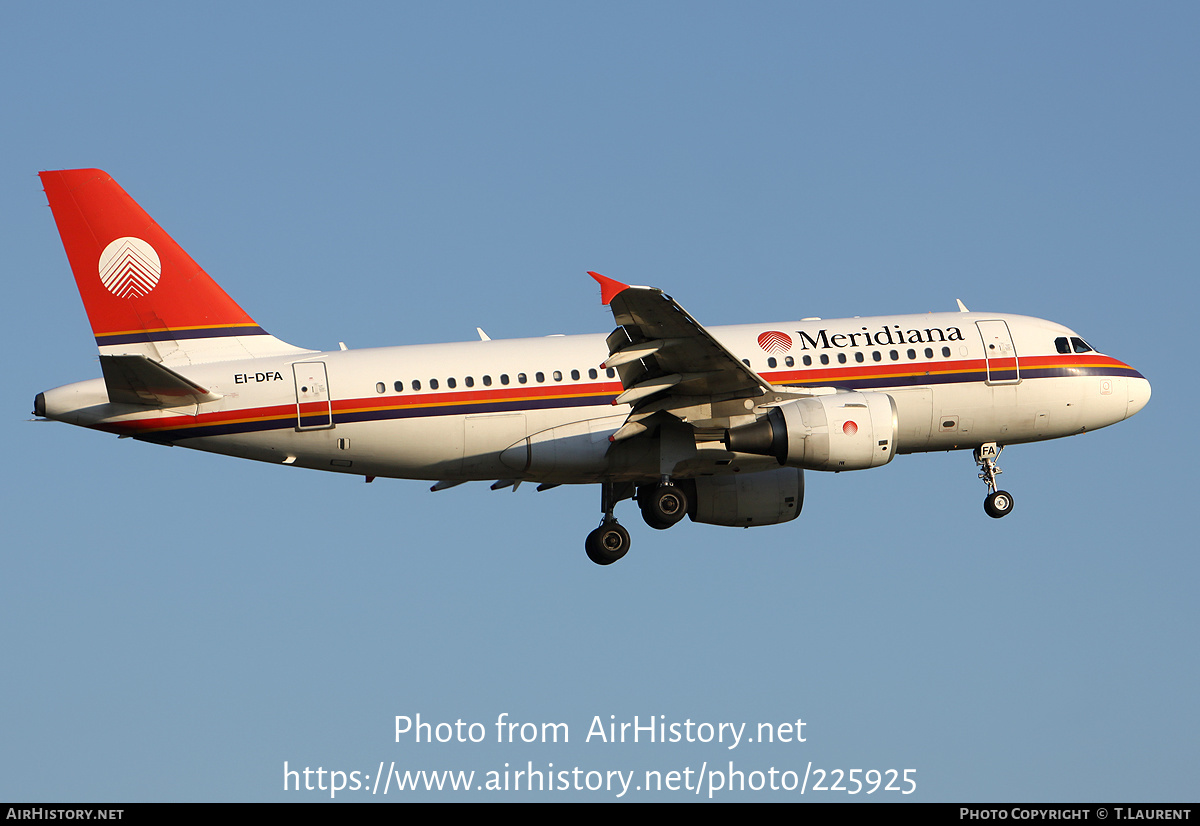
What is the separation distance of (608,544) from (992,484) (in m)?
10.6

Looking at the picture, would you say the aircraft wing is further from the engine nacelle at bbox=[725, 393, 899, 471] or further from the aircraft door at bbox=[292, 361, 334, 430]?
the aircraft door at bbox=[292, 361, 334, 430]

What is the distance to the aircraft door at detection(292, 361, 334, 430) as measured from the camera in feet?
122

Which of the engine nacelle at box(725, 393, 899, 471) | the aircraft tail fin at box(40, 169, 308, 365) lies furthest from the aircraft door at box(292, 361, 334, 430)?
the engine nacelle at box(725, 393, 899, 471)

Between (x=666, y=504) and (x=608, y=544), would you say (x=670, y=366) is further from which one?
(x=608, y=544)

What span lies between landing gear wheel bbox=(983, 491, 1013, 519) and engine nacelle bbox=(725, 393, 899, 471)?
6149 mm

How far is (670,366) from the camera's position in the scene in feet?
119

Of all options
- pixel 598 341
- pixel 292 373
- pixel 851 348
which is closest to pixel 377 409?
pixel 292 373

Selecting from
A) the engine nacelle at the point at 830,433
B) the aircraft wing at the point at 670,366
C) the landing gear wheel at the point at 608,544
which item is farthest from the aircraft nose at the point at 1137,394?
the landing gear wheel at the point at 608,544

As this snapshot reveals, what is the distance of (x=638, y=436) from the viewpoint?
38375mm

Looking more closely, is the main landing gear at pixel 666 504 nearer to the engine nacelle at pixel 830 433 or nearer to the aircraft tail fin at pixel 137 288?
the engine nacelle at pixel 830 433

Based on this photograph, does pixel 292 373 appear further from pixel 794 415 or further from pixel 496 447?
pixel 794 415

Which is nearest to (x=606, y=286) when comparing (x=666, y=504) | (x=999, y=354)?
(x=666, y=504)
